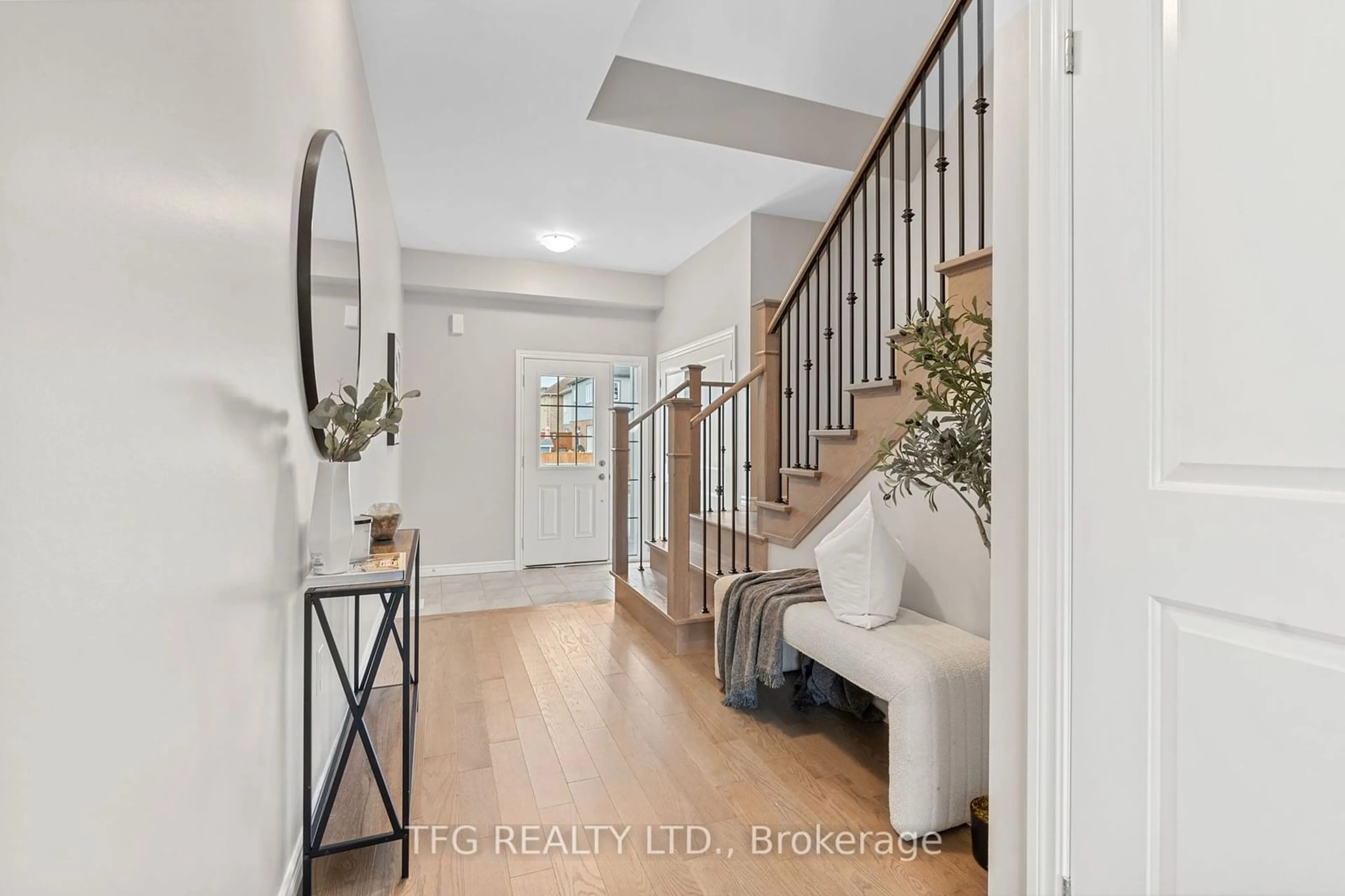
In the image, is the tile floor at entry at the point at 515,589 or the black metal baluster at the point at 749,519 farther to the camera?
the tile floor at entry at the point at 515,589

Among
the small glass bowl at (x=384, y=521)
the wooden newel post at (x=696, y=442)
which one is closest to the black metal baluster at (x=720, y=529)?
the wooden newel post at (x=696, y=442)

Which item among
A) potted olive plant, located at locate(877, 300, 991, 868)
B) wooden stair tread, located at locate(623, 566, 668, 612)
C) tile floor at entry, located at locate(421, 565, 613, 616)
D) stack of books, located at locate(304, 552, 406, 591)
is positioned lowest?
tile floor at entry, located at locate(421, 565, 613, 616)

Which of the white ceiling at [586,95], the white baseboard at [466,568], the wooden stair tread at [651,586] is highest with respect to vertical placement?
the white ceiling at [586,95]

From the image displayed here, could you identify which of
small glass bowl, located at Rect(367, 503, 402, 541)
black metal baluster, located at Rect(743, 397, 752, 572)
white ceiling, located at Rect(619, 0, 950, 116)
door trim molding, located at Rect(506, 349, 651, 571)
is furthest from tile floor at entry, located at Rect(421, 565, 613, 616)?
white ceiling, located at Rect(619, 0, 950, 116)

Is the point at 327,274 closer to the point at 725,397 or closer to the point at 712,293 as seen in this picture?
the point at 725,397

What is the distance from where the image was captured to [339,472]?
1526 millimetres

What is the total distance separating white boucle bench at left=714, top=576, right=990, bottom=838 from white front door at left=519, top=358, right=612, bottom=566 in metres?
4.04

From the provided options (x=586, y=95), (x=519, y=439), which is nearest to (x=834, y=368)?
(x=586, y=95)

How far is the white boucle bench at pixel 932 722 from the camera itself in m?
1.75

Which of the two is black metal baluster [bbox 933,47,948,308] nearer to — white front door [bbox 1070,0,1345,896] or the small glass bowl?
white front door [bbox 1070,0,1345,896]

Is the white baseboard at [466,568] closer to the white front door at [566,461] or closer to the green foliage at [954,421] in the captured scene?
the white front door at [566,461]

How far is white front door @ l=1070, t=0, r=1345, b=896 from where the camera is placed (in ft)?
2.77

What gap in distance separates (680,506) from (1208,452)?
243 cm

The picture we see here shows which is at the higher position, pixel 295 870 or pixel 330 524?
pixel 330 524
